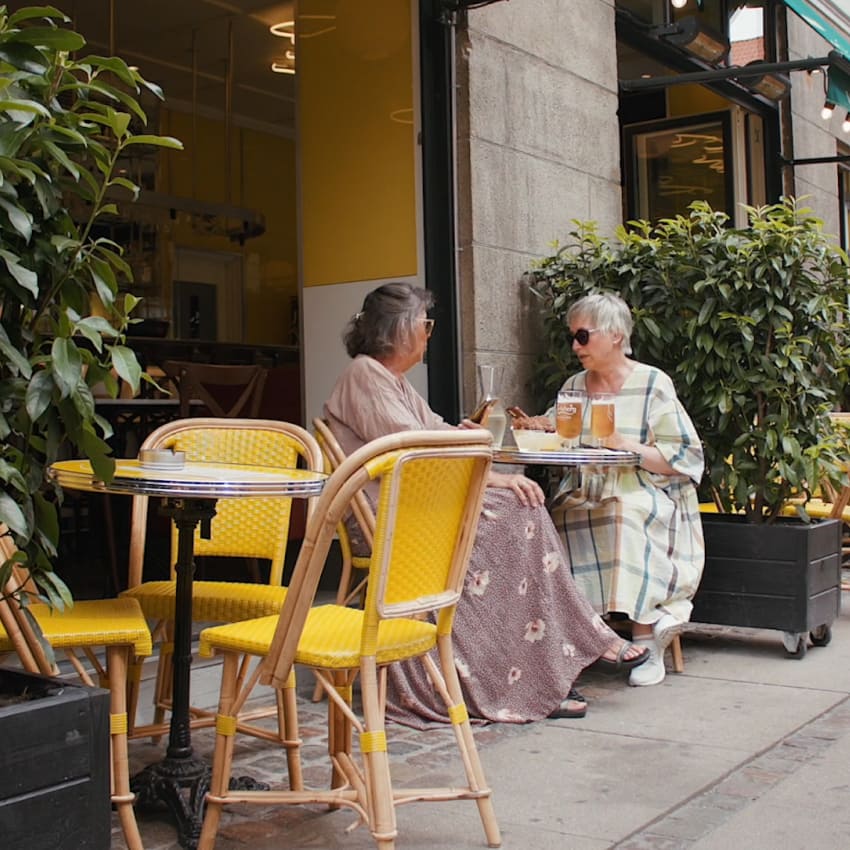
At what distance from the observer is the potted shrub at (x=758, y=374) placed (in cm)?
448

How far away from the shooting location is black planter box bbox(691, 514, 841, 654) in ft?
14.7

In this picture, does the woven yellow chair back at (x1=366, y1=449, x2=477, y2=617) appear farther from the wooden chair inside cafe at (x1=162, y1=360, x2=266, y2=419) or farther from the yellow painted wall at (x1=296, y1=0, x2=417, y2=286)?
the wooden chair inside cafe at (x1=162, y1=360, x2=266, y2=419)

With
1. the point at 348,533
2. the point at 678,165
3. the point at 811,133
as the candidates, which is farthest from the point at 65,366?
the point at 811,133

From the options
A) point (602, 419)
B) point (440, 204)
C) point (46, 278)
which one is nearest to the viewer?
point (46, 278)

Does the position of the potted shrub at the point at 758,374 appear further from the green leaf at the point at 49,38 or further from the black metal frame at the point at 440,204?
the green leaf at the point at 49,38

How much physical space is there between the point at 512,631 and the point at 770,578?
1.31 meters

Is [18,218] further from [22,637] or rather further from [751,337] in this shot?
[751,337]

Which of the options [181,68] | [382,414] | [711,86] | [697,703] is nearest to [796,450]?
[697,703]

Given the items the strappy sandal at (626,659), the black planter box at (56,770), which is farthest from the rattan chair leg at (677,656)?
the black planter box at (56,770)

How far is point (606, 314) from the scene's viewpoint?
4.27 meters

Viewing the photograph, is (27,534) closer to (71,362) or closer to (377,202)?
(71,362)

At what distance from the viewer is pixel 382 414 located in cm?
368

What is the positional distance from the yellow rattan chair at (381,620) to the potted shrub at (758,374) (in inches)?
87.7

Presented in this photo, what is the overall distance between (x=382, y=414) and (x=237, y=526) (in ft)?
1.96
